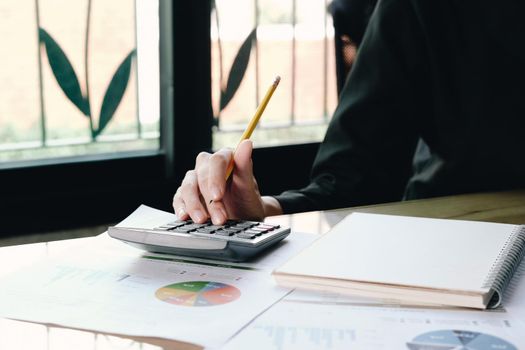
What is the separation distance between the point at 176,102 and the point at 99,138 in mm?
206

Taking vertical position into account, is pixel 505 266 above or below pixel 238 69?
below

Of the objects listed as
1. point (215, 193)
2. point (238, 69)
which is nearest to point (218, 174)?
point (215, 193)

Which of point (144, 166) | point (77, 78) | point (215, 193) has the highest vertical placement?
point (77, 78)

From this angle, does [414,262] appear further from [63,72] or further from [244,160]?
[63,72]

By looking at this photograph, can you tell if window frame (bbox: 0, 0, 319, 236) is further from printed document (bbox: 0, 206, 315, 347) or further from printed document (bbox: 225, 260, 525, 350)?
printed document (bbox: 225, 260, 525, 350)

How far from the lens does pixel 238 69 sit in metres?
2.15

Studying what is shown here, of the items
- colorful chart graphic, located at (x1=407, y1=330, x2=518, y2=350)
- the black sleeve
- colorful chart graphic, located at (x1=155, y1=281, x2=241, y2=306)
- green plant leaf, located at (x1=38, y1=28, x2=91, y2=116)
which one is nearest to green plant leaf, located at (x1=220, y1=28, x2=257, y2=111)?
green plant leaf, located at (x1=38, y1=28, x2=91, y2=116)

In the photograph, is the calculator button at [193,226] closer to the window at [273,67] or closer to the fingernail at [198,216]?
the fingernail at [198,216]

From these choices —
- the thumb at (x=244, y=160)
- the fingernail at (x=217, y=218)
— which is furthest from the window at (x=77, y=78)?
the fingernail at (x=217, y=218)

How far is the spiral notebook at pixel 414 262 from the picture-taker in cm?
66

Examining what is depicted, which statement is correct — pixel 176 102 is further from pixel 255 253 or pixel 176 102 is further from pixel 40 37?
pixel 255 253

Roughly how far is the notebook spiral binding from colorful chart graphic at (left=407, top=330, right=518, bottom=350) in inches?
2.7

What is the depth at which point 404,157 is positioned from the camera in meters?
1.45

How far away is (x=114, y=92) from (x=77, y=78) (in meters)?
0.10
